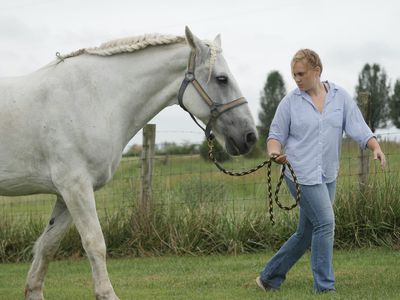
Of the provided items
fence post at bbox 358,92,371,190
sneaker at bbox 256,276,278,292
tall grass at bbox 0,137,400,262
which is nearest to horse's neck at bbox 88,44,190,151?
sneaker at bbox 256,276,278,292

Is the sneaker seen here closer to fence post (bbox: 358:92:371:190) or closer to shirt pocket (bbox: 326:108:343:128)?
shirt pocket (bbox: 326:108:343:128)

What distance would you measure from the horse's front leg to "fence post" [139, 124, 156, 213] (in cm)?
401

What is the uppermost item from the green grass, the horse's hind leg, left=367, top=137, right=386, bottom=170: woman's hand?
left=367, top=137, right=386, bottom=170: woman's hand

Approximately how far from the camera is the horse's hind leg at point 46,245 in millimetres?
5980

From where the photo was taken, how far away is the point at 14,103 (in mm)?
5637

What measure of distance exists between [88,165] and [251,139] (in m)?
1.23

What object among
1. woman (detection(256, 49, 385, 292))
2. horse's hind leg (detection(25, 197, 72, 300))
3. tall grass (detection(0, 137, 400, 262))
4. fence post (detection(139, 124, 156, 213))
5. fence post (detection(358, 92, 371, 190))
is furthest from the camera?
fence post (detection(139, 124, 156, 213))

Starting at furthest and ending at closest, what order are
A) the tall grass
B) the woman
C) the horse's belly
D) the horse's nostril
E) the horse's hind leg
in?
1. the tall grass
2. the horse's hind leg
3. the woman
4. the horse's belly
5. the horse's nostril

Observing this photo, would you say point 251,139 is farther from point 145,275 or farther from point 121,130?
point 145,275

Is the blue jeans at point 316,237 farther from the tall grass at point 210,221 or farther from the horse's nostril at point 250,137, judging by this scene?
the tall grass at point 210,221

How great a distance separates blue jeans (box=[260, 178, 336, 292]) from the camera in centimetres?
580

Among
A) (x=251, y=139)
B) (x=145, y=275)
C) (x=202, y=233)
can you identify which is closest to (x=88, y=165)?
(x=251, y=139)

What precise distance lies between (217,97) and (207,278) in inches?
94.9

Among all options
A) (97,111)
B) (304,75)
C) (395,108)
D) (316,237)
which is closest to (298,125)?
(304,75)
